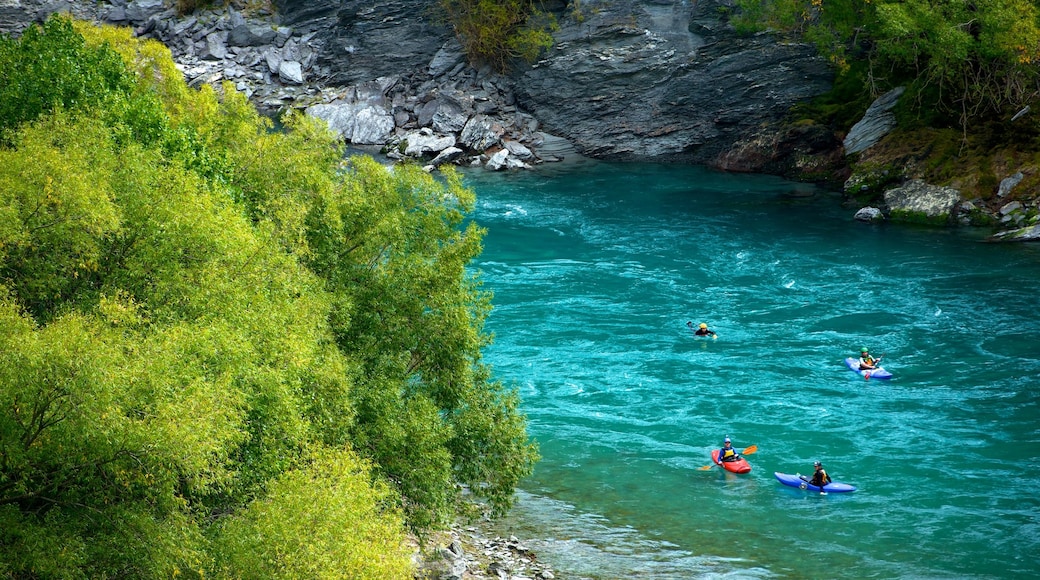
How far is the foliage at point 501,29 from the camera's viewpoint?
89250 mm

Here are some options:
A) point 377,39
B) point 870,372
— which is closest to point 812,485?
point 870,372

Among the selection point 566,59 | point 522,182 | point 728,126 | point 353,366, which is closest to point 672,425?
point 353,366

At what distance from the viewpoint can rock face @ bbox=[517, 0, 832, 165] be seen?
3105 inches

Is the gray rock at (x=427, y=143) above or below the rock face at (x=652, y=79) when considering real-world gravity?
below

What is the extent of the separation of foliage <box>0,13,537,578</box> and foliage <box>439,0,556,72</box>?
61522 mm

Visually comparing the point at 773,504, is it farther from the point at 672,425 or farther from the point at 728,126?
the point at 728,126

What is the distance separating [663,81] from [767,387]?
47344 mm

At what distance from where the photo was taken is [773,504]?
33250mm

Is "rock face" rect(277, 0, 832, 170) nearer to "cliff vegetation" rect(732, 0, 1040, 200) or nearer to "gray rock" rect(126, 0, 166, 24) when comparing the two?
"cliff vegetation" rect(732, 0, 1040, 200)

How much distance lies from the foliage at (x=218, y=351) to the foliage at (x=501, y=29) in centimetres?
6152

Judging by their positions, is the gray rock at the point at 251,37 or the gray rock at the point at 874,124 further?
the gray rock at the point at 251,37

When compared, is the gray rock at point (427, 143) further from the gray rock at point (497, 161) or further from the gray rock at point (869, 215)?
the gray rock at point (869, 215)

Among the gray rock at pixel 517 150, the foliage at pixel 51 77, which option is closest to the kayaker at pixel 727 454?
the foliage at pixel 51 77

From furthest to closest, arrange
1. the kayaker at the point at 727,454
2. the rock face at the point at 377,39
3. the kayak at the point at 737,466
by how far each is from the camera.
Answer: the rock face at the point at 377,39 < the kayaker at the point at 727,454 < the kayak at the point at 737,466
